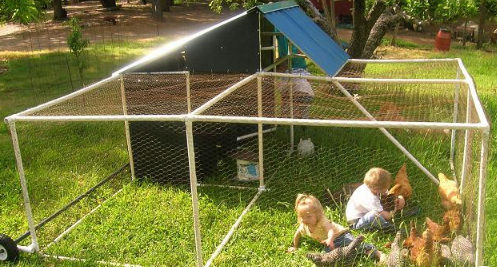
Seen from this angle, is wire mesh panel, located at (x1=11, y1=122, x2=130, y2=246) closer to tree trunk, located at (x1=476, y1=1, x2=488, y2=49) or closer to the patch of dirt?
the patch of dirt

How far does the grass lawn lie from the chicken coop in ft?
0.06

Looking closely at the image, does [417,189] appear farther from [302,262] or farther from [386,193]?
[302,262]

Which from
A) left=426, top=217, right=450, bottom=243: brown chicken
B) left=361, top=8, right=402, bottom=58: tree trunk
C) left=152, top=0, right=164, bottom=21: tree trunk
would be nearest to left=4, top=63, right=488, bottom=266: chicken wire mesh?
left=426, top=217, right=450, bottom=243: brown chicken

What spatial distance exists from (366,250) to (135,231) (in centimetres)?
198

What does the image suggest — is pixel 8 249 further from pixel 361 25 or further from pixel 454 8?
pixel 361 25

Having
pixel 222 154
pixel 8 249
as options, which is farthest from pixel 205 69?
pixel 8 249

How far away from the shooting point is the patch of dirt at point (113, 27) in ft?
54.9

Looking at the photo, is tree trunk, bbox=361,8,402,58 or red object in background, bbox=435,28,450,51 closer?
tree trunk, bbox=361,8,402,58

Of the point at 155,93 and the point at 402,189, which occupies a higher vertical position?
the point at 155,93

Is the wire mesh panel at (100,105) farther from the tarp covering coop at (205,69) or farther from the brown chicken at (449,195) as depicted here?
the brown chicken at (449,195)

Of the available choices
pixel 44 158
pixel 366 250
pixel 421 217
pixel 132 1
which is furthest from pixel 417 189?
pixel 132 1

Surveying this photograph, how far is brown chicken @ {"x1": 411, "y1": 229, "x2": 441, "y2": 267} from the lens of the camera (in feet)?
11.2

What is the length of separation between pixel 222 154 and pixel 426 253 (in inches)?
109

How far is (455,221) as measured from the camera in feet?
12.3
